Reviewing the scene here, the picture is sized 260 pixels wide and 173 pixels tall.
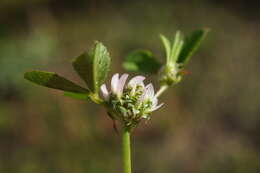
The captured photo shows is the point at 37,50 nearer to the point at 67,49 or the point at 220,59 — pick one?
the point at 67,49

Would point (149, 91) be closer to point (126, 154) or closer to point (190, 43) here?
point (126, 154)

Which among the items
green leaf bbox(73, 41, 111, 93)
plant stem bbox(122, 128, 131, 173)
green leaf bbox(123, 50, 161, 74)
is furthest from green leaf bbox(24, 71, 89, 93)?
green leaf bbox(123, 50, 161, 74)

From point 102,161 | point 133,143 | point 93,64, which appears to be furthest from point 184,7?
point 93,64

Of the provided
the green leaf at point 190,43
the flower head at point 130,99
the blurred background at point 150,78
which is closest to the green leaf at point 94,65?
the flower head at point 130,99

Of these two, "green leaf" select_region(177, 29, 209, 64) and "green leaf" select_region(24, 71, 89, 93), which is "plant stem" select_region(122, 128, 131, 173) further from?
"green leaf" select_region(177, 29, 209, 64)

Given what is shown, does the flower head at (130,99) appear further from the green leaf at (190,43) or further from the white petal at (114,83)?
the green leaf at (190,43)

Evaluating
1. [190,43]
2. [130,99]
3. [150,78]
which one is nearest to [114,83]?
[130,99]

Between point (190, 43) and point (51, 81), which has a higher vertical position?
point (190, 43)
